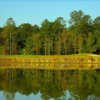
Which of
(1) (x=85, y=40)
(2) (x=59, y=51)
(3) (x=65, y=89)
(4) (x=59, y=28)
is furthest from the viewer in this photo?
(4) (x=59, y=28)

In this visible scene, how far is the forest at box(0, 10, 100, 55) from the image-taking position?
235ft

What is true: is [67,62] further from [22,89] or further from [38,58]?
[22,89]

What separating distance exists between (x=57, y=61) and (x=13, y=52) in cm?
2729

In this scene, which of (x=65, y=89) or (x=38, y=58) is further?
(x=38, y=58)

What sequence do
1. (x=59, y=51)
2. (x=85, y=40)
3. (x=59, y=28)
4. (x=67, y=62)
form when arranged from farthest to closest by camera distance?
1. (x=59, y=28)
2. (x=85, y=40)
3. (x=59, y=51)
4. (x=67, y=62)

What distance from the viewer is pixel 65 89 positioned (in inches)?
744

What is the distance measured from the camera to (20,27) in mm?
92250

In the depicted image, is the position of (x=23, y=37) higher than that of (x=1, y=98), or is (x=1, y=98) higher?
(x=23, y=37)

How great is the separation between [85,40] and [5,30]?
26214 millimetres

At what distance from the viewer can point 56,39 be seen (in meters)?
77.9

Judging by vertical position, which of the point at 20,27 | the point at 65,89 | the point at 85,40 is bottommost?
the point at 65,89

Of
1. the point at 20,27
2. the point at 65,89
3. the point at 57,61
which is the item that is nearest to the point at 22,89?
the point at 65,89

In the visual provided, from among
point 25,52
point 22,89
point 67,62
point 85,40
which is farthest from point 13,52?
point 22,89

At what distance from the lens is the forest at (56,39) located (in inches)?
2822
